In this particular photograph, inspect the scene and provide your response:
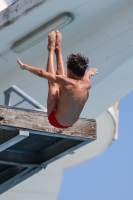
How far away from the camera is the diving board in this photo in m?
10.5

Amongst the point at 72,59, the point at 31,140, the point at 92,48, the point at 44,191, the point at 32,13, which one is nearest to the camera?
the point at 72,59

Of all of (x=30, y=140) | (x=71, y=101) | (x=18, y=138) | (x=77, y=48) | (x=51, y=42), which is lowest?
(x=18, y=138)

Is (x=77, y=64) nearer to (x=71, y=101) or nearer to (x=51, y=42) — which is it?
(x=71, y=101)

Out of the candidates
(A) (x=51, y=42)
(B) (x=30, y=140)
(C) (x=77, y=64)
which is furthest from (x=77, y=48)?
(C) (x=77, y=64)

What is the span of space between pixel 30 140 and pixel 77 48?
4640 millimetres

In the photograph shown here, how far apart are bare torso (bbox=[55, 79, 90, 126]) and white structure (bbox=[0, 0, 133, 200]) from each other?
195 inches

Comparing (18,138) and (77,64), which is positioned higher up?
(77,64)

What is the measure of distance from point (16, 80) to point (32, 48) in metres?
0.92

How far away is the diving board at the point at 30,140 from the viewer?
34.6 feet

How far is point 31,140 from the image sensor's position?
38.2ft

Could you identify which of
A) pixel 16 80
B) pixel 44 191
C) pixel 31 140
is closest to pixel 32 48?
pixel 16 80

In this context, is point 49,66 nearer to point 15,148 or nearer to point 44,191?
point 15,148

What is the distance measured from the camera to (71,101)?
9695 millimetres

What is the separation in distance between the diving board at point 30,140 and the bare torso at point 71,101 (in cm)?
103
